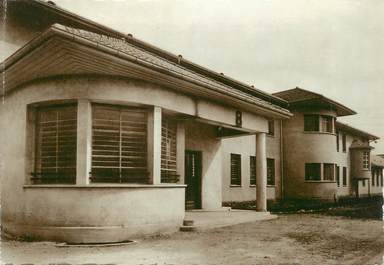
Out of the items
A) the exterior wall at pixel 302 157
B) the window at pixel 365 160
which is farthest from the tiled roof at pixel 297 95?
the window at pixel 365 160

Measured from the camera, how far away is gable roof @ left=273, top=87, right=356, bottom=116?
2555 centimetres

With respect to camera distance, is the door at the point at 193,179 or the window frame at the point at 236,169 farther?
the window frame at the point at 236,169

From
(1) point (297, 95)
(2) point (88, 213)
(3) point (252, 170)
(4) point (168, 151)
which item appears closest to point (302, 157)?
(1) point (297, 95)

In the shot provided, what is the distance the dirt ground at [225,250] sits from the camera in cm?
729

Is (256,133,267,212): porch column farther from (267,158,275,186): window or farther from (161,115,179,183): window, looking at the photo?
(267,158,275,186): window

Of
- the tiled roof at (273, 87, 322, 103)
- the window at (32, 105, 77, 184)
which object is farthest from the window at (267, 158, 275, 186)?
the window at (32, 105, 77, 184)

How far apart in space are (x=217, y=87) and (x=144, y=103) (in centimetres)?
257

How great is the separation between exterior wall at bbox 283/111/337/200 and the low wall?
17169mm

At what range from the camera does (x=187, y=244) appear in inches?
349

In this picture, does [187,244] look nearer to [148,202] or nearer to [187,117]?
[148,202]

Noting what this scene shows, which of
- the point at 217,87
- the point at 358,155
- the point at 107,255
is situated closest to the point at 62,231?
the point at 107,255

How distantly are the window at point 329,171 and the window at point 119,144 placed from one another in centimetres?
1843

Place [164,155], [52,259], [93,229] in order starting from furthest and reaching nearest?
[164,155]
[93,229]
[52,259]

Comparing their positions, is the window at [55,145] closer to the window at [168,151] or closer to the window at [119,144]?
the window at [119,144]
